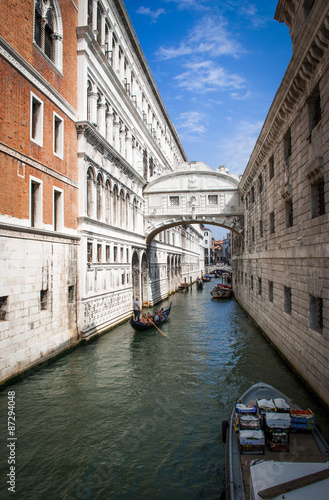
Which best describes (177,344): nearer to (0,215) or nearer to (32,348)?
(32,348)

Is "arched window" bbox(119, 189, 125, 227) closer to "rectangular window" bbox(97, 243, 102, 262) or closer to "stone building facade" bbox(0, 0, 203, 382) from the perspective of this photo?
"stone building facade" bbox(0, 0, 203, 382)

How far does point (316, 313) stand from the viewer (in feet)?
26.7

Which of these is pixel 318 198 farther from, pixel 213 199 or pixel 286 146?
pixel 213 199

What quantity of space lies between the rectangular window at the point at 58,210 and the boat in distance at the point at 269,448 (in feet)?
28.4

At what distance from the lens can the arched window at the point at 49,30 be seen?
10962 mm

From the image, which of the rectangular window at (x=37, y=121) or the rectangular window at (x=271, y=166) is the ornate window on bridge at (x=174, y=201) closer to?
the rectangular window at (x=271, y=166)

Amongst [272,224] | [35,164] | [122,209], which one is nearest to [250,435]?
[35,164]

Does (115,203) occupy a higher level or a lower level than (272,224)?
higher

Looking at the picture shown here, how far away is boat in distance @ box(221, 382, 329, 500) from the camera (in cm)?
344

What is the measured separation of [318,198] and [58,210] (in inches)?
322

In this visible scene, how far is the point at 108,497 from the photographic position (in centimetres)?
507

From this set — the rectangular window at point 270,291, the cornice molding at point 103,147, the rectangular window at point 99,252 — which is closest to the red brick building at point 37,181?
the cornice molding at point 103,147

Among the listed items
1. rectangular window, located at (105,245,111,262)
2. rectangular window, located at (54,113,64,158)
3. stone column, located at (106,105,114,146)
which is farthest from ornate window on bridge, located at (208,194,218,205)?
rectangular window, located at (54,113,64,158)

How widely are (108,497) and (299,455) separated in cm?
276
